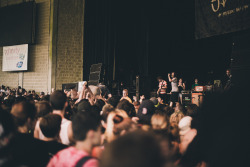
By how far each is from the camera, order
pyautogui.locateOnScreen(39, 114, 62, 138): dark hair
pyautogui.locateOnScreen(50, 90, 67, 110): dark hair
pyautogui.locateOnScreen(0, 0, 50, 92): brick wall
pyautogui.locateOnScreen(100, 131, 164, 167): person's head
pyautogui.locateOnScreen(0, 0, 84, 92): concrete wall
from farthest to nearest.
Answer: pyautogui.locateOnScreen(0, 0, 50, 92): brick wall
pyautogui.locateOnScreen(0, 0, 84, 92): concrete wall
pyautogui.locateOnScreen(50, 90, 67, 110): dark hair
pyautogui.locateOnScreen(39, 114, 62, 138): dark hair
pyautogui.locateOnScreen(100, 131, 164, 167): person's head

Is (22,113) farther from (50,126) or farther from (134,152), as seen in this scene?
(134,152)

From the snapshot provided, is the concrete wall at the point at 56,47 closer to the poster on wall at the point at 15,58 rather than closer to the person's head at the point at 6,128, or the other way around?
the poster on wall at the point at 15,58

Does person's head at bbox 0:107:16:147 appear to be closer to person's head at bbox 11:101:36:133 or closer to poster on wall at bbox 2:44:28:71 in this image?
person's head at bbox 11:101:36:133

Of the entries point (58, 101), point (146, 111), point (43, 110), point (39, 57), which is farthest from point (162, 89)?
point (58, 101)

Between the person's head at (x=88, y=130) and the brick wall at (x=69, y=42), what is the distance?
12756 mm

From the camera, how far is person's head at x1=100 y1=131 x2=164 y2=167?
2.70 feet

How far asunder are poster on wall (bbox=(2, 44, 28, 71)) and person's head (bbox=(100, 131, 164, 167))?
1523 centimetres

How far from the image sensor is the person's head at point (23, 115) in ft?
8.98

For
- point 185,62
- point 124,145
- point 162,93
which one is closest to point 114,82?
point 162,93

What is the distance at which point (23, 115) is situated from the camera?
2748mm

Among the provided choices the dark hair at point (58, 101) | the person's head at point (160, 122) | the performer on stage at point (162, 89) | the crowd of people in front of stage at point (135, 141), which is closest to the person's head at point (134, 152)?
the crowd of people in front of stage at point (135, 141)

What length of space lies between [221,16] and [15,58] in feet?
38.2

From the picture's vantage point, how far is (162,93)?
38.0 feet

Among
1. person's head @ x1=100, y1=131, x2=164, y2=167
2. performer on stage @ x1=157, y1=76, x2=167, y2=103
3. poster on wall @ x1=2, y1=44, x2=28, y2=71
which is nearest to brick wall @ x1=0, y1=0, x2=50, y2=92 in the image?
poster on wall @ x1=2, y1=44, x2=28, y2=71
